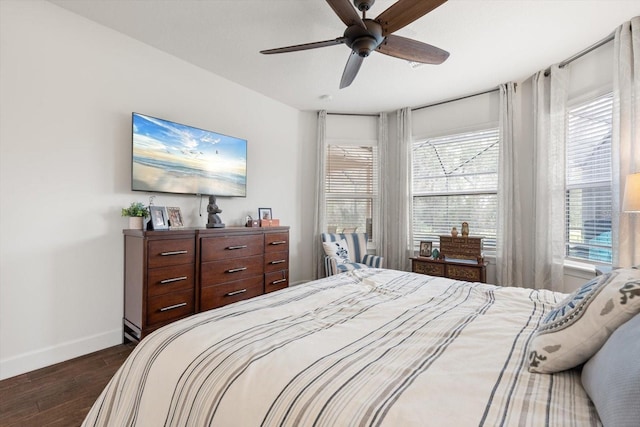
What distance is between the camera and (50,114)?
2.19 metres

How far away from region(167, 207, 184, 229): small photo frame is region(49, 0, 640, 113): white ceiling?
154 centimetres

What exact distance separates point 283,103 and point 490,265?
3.50 metres

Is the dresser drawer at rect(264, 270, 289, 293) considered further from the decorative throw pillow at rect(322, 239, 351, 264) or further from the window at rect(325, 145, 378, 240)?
the window at rect(325, 145, 378, 240)

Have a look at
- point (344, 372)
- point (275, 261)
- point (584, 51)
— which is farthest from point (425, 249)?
point (344, 372)

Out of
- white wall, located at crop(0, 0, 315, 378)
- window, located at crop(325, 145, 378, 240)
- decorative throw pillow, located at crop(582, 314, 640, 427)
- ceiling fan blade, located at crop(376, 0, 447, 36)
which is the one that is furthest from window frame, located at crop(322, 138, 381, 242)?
decorative throw pillow, located at crop(582, 314, 640, 427)

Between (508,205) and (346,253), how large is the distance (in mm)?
2037

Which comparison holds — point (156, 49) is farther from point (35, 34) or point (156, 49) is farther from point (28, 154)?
point (28, 154)

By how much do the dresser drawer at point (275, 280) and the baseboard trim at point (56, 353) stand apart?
1.37 m

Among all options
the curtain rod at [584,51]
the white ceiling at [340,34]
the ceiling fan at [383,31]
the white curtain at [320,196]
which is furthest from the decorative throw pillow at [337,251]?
the curtain rod at [584,51]

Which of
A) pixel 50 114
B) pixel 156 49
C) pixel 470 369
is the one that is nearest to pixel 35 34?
pixel 50 114

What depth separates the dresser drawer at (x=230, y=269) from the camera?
8.66 ft

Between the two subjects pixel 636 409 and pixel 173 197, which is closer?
pixel 636 409

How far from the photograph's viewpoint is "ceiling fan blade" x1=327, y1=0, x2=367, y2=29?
1676 millimetres

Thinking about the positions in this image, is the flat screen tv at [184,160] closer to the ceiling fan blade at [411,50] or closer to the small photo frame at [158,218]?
the small photo frame at [158,218]
